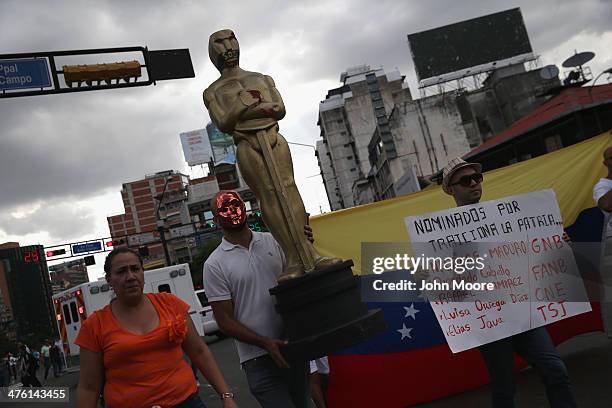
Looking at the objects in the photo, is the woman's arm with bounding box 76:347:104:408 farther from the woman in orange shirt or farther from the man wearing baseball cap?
the man wearing baseball cap

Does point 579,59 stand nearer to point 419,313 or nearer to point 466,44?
point 466,44

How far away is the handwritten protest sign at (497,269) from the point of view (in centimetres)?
401

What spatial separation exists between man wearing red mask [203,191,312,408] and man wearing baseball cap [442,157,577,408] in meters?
1.22

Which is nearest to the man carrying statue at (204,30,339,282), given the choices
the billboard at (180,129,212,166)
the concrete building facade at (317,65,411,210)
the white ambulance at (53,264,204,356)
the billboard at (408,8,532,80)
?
the white ambulance at (53,264,204,356)

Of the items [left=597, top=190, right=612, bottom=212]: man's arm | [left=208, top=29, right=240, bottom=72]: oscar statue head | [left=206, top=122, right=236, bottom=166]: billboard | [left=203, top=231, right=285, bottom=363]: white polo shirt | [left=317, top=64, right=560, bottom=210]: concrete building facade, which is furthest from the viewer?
[left=206, top=122, right=236, bottom=166]: billboard

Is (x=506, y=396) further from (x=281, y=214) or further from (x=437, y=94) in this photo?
(x=437, y=94)

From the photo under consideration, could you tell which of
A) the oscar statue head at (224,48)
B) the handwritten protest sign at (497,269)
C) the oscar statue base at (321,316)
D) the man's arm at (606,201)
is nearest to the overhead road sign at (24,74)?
the oscar statue head at (224,48)

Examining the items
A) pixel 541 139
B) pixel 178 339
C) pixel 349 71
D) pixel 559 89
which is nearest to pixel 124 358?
pixel 178 339

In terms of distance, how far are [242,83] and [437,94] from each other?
40316 mm

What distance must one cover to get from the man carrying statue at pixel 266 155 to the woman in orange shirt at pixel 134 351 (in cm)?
84

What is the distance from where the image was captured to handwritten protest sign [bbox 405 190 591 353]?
4.01 meters

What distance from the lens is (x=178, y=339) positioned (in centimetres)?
293

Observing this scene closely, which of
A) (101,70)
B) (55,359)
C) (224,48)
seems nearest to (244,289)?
(224,48)

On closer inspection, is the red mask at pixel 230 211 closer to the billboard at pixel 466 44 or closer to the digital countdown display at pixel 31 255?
the digital countdown display at pixel 31 255
